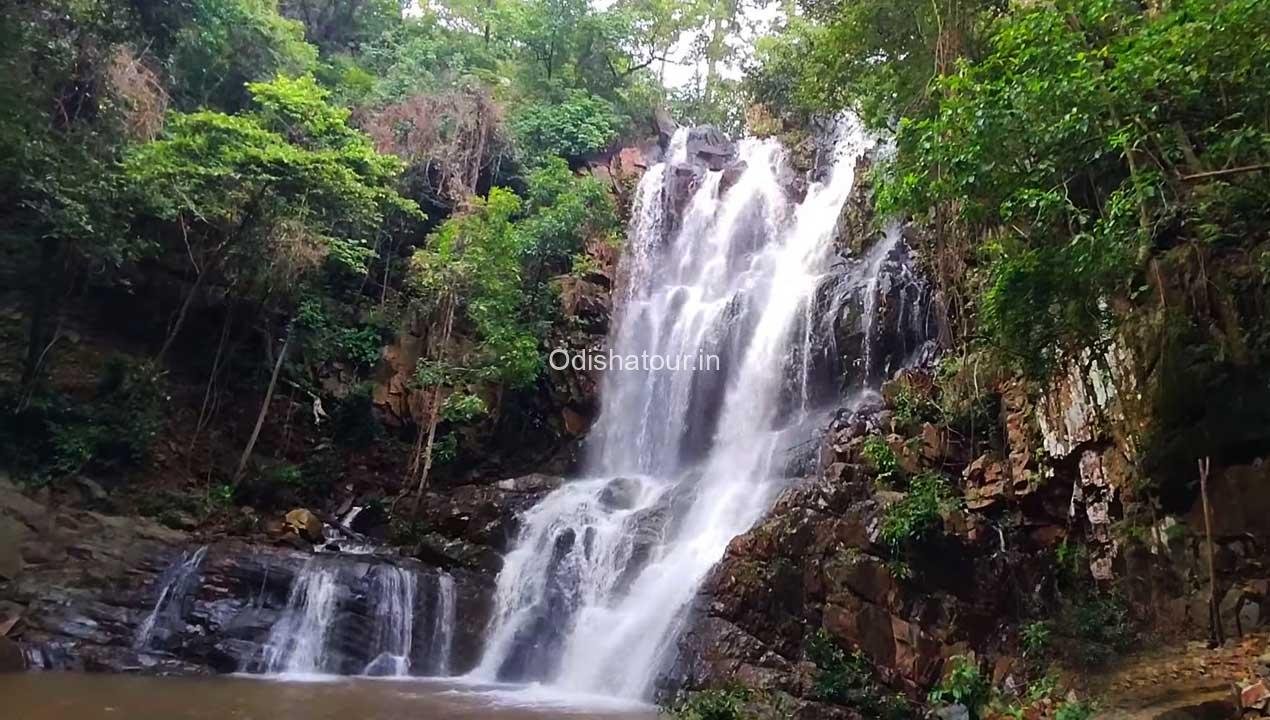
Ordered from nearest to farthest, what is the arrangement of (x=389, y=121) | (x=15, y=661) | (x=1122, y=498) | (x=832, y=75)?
(x=1122, y=498) → (x=15, y=661) → (x=832, y=75) → (x=389, y=121)

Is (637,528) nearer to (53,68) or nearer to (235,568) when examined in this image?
(235,568)

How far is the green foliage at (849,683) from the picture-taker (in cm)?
794

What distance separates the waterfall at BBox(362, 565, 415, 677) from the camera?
36.2ft

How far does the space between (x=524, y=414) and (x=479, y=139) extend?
707 centimetres

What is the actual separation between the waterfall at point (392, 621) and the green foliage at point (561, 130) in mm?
12610

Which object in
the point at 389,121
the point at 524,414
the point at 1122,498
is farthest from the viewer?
the point at 389,121

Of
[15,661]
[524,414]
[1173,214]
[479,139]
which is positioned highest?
[479,139]

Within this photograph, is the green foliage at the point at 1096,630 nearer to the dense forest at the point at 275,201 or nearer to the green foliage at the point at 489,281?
the dense forest at the point at 275,201

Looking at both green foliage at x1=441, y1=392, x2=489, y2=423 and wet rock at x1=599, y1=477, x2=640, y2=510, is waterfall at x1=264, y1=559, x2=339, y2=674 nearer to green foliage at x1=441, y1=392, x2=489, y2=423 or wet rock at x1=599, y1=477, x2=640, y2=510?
green foliage at x1=441, y1=392, x2=489, y2=423

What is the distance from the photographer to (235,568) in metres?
11.4

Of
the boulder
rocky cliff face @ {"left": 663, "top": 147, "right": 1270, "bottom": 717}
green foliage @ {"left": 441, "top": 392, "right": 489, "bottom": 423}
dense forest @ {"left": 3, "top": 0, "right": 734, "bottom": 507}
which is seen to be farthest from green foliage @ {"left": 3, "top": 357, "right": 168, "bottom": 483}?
rocky cliff face @ {"left": 663, "top": 147, "right": 1270, "bottom": 717}

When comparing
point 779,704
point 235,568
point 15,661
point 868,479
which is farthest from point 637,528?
point 15,661

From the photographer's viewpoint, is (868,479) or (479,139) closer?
(868,479)

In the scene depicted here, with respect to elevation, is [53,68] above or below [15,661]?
above
